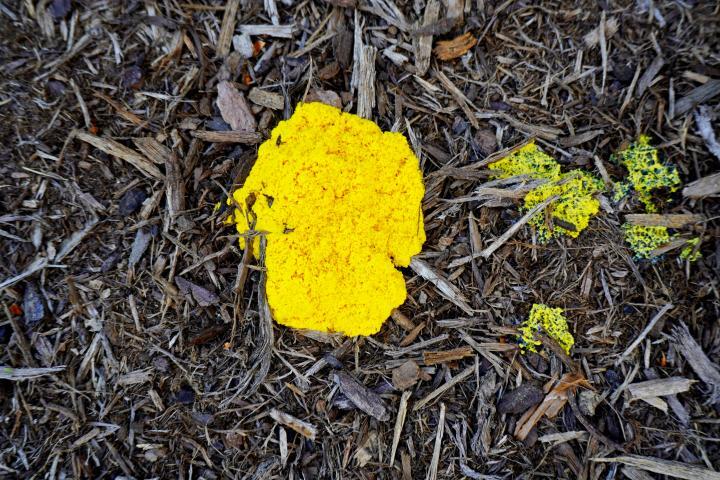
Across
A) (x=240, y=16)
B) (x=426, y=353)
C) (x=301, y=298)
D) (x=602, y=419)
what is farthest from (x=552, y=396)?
(x=240, y=16)

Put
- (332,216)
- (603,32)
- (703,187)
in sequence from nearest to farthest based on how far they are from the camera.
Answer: (332,216) → (703,187) → (603,32)

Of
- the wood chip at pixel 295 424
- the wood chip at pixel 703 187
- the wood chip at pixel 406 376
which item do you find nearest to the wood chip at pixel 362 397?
the wood chip at pixel 406 376

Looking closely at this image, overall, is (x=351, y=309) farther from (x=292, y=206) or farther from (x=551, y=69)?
(x=551, y=69)

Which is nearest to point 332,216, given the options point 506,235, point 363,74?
point 363,74

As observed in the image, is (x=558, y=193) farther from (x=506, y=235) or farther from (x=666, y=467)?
(x=666, y=467)

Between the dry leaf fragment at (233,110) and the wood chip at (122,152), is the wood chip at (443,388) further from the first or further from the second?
the wood chip at (122,152)

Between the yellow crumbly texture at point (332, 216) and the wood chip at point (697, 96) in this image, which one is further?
the wood chip at point (697, 96)

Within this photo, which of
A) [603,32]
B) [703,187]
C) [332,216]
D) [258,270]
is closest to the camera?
[332,216]
